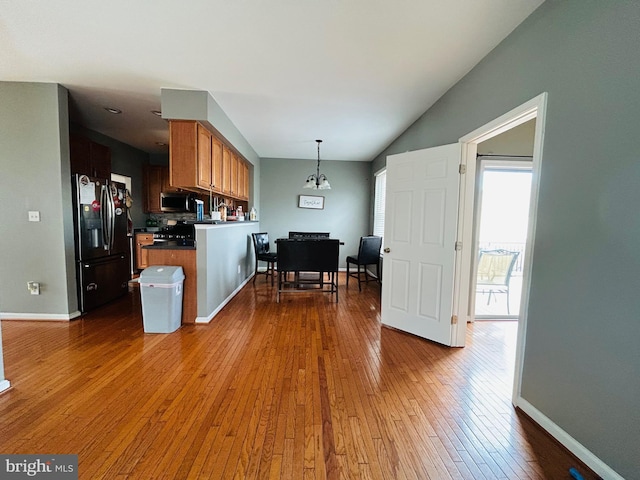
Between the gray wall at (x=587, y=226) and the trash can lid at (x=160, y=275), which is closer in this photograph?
the gray wall at (x=587, y=226)

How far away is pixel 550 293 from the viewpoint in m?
1.54

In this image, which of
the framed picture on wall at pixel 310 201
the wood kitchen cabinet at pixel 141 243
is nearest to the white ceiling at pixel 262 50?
the wood kitchen cabinet at pixel 141 243

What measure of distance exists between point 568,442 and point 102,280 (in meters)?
4.68

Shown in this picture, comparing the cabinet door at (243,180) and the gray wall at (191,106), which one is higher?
the gray wall at (191,106)

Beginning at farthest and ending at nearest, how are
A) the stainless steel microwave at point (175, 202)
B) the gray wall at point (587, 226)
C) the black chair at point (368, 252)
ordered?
the stainless steel microwave at point (175, 202), the black chair at point (368, 252), the gray wall at point (587, 226)

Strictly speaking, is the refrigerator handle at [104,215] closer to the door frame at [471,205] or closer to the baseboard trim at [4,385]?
the baseboard trim at [4,385]

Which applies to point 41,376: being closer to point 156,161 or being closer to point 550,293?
point 550,293

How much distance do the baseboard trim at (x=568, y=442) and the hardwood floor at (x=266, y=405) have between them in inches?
1.6

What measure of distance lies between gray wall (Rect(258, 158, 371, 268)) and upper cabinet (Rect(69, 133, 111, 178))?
9.23 ft

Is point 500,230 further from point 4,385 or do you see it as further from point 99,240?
point 99,240

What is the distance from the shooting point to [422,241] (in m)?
2.74

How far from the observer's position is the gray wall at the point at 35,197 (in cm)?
280

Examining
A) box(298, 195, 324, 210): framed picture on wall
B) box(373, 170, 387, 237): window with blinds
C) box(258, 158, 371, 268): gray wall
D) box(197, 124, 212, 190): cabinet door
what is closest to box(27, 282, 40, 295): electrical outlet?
box(197, 124, 212, 190): cabinet door

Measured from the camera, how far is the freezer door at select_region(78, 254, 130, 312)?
318 centimetres
